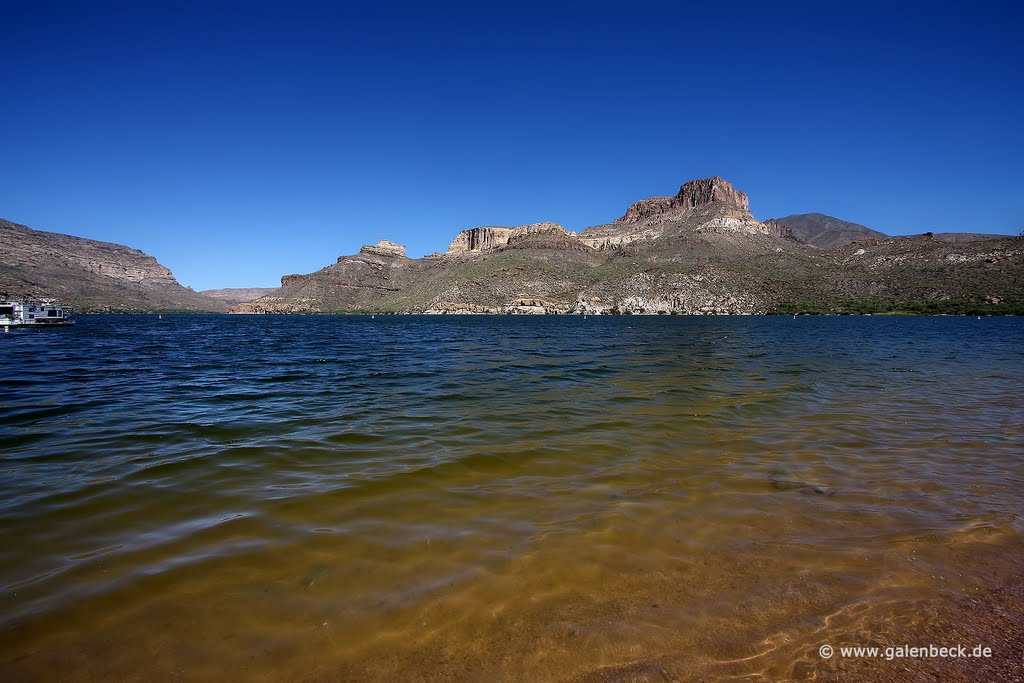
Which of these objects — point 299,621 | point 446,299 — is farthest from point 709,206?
point 299,621

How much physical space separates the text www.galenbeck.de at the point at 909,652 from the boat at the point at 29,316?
7873 cm

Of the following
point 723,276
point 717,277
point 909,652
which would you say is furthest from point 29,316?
point 723,276

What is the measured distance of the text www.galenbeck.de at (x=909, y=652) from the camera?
9.34ft

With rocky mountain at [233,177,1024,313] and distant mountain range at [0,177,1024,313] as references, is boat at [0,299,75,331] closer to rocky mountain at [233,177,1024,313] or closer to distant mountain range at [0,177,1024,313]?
distant mountain range at [0,177,1024,313]

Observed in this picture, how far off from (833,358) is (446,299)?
137m

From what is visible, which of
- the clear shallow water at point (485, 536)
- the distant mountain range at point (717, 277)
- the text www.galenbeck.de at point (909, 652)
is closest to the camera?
the text www.galenbeck.de at point (909, 652)

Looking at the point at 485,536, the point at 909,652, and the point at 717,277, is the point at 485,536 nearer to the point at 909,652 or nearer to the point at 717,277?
the point at 909,652

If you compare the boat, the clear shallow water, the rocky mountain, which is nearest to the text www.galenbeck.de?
the clear shallow water

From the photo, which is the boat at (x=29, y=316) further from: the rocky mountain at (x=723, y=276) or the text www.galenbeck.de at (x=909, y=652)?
the rocky mountain at (x=723, y=276)

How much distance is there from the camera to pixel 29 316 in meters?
59.6

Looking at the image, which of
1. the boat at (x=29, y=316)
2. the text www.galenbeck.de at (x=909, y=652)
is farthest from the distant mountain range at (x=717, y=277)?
the text www.galenbeck.de at (x=909, y=652)

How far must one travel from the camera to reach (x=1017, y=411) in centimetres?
1076

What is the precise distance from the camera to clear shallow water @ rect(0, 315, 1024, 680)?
3.03 metres

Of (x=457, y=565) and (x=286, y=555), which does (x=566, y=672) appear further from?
(x=286, y=555)
